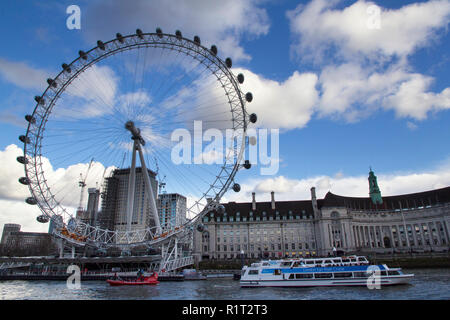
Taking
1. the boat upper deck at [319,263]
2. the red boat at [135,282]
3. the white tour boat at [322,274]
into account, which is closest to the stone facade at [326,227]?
the red boat at [135,282]

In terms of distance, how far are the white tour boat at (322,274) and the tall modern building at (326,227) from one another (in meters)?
63.6

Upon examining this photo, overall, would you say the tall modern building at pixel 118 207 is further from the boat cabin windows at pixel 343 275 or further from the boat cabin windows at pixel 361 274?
the boat cabin windows at pixel 361 274

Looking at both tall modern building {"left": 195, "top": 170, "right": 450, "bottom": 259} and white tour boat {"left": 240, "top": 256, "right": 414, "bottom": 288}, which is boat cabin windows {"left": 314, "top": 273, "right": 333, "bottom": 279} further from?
tall modern building {"left": 195, "top": 170, "right": 450, "bottom": 259}

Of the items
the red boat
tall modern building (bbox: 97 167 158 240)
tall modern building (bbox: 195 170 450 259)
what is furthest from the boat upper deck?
tall modern building (bbox: 97 167 158 240)

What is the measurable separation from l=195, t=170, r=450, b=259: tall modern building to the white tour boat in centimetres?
6358

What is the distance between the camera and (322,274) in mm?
44656

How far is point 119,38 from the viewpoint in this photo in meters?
56.4

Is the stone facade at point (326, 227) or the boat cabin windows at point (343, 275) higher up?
the stone facade at point (326, 227)

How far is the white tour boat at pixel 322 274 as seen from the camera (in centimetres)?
4200

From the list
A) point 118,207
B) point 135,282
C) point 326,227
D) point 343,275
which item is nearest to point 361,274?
point 343,275

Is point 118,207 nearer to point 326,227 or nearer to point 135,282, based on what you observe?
point 326,227

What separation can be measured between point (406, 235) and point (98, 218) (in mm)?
154331
